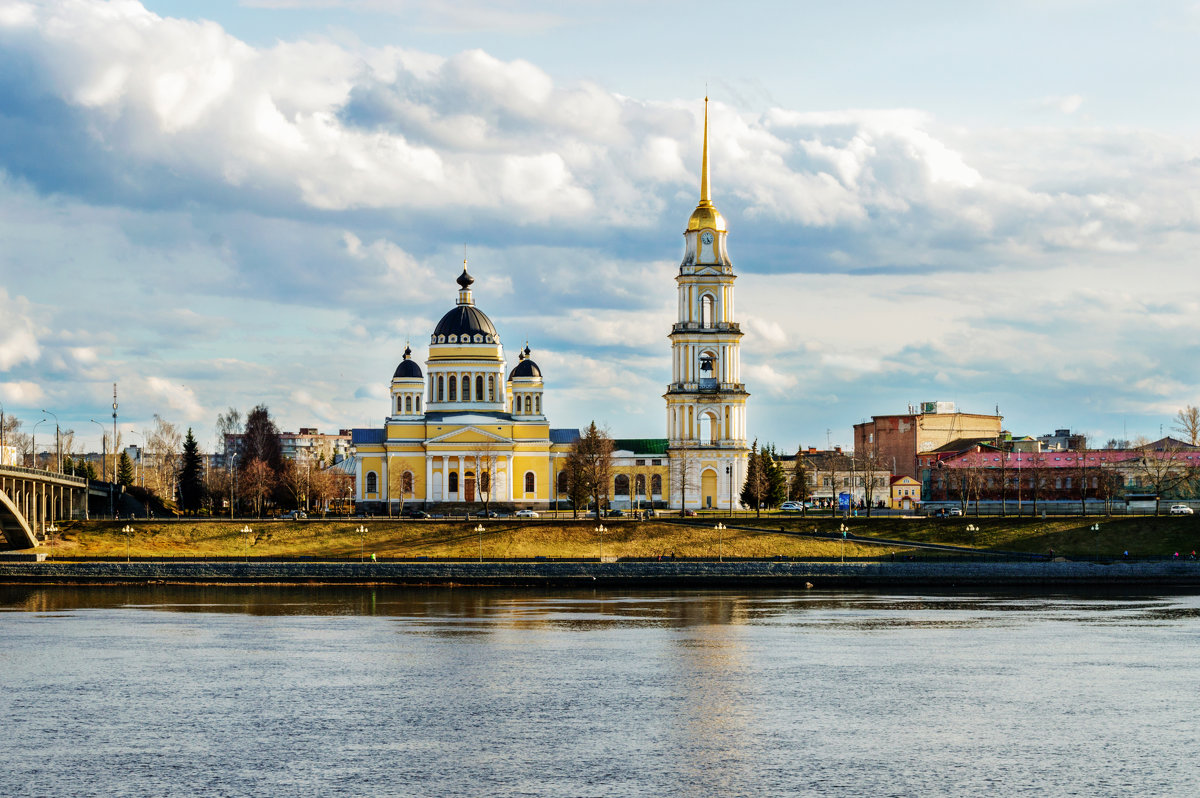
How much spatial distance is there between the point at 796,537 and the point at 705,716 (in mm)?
42388

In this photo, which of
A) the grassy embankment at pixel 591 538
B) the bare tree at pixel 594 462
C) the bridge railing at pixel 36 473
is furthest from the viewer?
the bare tree at pixel 594 462

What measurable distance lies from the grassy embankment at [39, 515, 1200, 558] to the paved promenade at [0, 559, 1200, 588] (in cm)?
395

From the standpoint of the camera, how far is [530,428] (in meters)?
104

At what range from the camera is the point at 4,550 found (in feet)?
242

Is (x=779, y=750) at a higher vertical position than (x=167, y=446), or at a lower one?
lower

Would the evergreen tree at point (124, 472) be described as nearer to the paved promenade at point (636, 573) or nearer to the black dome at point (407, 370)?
the black dome at point (407, 370)

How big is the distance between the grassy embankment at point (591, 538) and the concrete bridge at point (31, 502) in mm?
1563

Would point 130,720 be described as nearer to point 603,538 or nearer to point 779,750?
point 779,750

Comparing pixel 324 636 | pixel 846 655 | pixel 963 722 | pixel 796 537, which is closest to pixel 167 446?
pixel 796 537

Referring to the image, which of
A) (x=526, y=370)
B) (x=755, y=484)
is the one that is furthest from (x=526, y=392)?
(x=755, y=484)

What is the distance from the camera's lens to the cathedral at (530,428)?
319 feet

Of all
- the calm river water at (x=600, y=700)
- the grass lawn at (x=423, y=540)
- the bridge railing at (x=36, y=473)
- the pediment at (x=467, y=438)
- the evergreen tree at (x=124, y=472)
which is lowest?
the calm river water at (x=600, y=700)

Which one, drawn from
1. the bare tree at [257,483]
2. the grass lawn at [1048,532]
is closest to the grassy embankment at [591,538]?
the grass lawn at [1048,532]

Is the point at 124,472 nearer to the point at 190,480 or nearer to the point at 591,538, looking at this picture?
the point at 190,480
